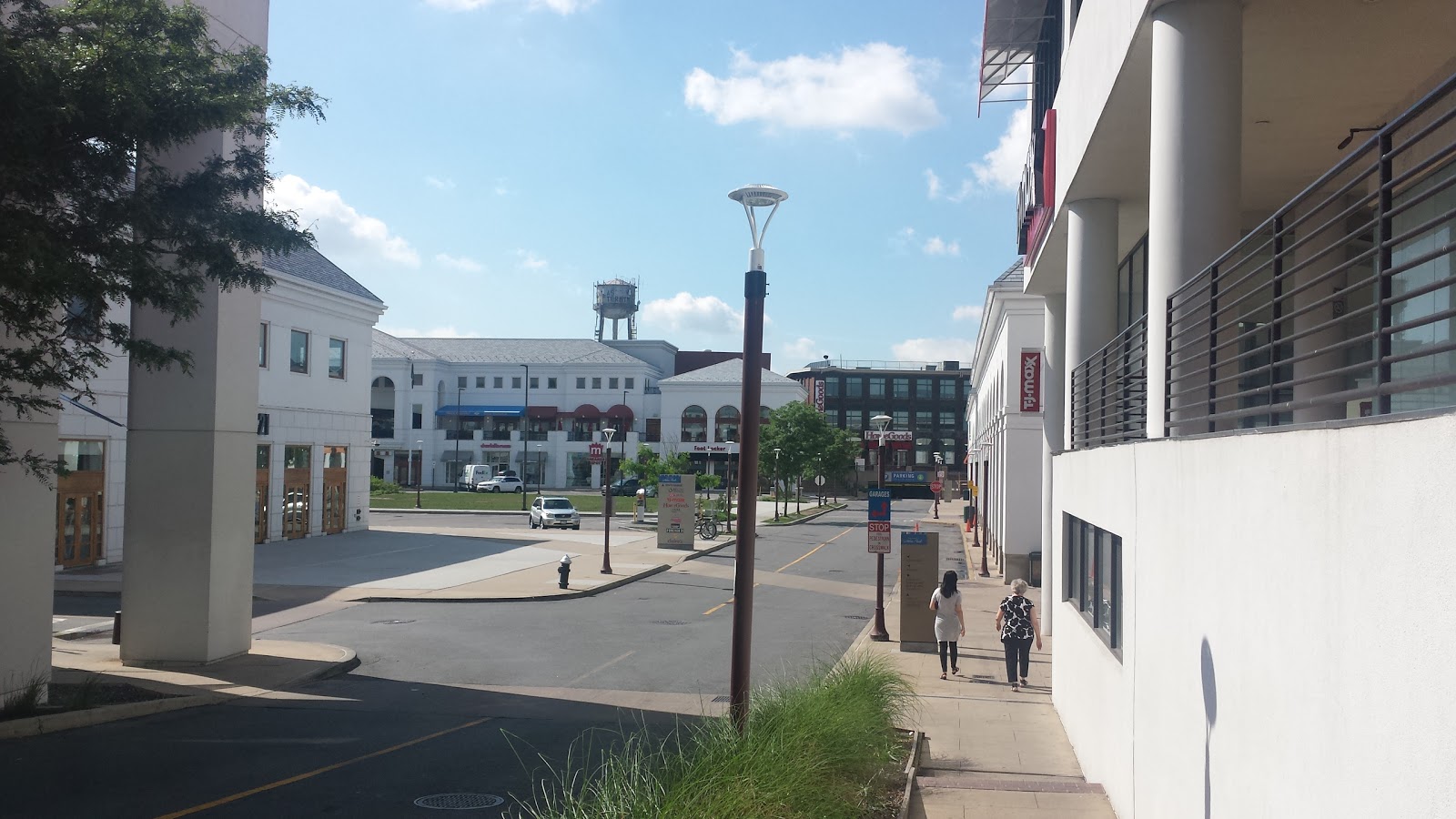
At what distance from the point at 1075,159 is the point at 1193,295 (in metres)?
6.80

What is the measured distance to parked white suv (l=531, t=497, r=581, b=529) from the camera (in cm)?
5106

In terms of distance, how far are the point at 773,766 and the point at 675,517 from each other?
34248mm

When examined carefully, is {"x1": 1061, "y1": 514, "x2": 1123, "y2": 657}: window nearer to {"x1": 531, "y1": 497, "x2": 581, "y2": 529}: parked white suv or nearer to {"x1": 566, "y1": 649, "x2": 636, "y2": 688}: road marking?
{"x1": 566, "y1": 649, "x2": 636, "y2": 688}: road marking

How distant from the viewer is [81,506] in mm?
29469

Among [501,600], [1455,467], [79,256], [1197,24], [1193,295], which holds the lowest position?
[501,600]

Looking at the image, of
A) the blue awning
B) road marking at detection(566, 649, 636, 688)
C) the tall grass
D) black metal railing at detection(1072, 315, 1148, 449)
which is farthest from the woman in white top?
the blue awning

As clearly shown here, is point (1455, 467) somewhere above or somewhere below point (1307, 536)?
above

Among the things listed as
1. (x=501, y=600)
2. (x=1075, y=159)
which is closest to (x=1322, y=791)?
(x=1075, y=159)

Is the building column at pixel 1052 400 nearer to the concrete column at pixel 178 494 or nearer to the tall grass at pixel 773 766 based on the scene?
the tall grass at pixel 773 766

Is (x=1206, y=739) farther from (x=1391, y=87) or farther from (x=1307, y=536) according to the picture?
(x=1391, y=87)

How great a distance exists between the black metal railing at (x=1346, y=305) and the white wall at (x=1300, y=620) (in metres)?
0.30

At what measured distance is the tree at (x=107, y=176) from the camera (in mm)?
10492

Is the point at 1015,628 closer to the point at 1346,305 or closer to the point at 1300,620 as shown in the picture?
the point at 1346,305

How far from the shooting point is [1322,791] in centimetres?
421
